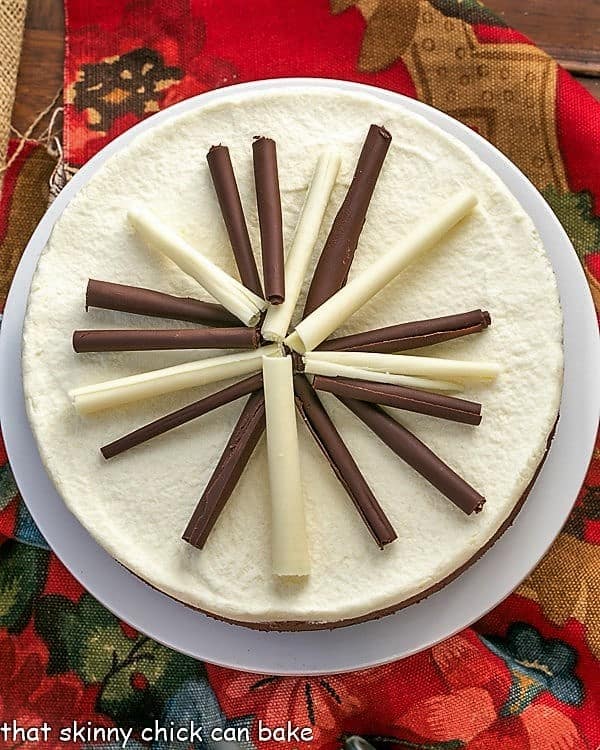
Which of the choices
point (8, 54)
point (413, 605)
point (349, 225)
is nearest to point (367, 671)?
point (413, 605)

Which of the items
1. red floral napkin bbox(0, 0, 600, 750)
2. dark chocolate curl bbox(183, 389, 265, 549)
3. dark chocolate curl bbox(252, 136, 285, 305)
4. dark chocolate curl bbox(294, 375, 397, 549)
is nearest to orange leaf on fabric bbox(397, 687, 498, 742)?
red floral napkin bbox(0, 0, 600, 750)

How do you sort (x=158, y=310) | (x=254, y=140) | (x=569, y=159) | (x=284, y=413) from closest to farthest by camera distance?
(x=284, y=413) → (x=158, y=310) → (x=254, y=140) → (x=569, y=159)

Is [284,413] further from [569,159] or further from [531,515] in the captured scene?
[569,159]

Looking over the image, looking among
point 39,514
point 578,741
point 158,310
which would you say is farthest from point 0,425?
point 578,741

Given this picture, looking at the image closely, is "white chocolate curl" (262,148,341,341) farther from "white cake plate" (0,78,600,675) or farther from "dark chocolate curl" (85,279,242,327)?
"white cake plate" (0,78,600,675)

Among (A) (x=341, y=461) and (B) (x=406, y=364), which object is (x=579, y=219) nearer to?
(B) (x=406, y=364)

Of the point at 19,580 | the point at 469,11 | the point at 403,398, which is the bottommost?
the point at 19,580
